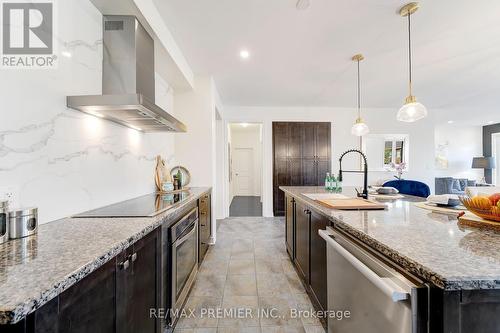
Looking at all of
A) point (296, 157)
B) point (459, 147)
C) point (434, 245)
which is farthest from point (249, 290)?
point (459, 147)

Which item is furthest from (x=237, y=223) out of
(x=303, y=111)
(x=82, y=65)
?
(x=82, y=65)

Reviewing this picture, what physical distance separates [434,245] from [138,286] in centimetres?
133

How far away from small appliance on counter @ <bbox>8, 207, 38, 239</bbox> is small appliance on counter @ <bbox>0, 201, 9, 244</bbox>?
2cm

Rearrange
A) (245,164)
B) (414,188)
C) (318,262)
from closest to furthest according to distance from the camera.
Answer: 1. (318,262)
2. (414,188)
3. (245,164)

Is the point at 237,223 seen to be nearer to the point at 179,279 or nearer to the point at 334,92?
the point at 179,279

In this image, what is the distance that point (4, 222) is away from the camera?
2.91 ft

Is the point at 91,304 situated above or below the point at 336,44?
below

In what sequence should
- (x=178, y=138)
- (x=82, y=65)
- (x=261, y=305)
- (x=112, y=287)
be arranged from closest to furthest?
(x=112, y=287) < (x=82, y=65) < (x=261, y=305) < (x=178, y=138)

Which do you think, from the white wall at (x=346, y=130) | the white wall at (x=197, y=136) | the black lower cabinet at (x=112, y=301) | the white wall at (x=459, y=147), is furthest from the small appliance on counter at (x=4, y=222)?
the white wall at (x=459, y=147)

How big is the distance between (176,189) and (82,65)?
1.71 m

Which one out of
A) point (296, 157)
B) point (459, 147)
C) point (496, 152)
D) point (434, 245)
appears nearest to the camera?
point (434, 245)

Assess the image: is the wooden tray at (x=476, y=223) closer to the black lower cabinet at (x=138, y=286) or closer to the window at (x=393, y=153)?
the black lower cabinet at (x=138, y=286)

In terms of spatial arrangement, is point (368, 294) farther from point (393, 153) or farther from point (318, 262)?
point (393, 153)

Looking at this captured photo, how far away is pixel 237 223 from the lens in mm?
4504
